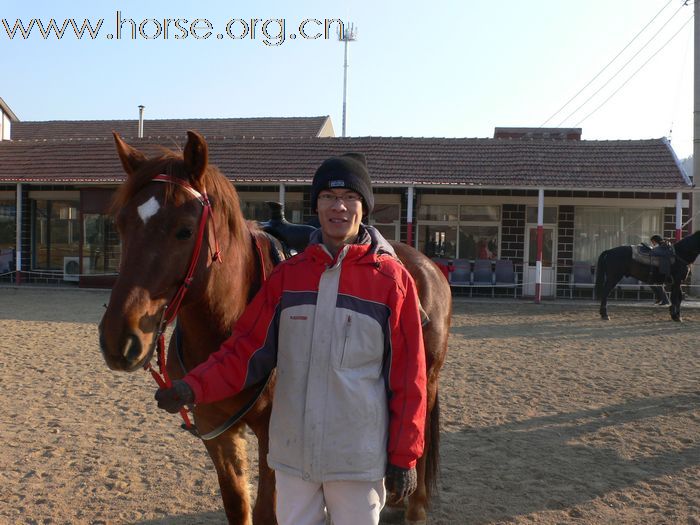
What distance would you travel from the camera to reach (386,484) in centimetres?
189

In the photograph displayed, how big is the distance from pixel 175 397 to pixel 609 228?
16.1 m

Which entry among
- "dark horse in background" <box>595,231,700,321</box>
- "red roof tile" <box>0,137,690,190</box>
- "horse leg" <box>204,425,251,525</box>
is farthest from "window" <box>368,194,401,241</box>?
"horse leg" <box>204,425,251,525</box>

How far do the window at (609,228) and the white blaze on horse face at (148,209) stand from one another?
15482mm

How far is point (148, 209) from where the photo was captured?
1.95 meters

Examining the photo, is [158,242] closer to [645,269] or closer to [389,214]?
[645,269]

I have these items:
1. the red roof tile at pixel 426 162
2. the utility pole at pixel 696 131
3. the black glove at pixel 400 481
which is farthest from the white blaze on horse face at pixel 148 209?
the utility pole at pixel 696 131

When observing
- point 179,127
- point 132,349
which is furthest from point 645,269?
point 179,127

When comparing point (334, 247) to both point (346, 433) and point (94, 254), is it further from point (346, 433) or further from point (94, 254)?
point (94, 254)

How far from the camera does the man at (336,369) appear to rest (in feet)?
6.15

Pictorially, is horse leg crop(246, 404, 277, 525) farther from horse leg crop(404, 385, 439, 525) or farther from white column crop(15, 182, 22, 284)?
white column crop(15, 182, 22, 284)

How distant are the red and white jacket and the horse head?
236mm

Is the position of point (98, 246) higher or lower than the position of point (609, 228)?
lower

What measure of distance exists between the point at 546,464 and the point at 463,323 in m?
7.05

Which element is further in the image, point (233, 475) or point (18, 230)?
point (18, 230)
